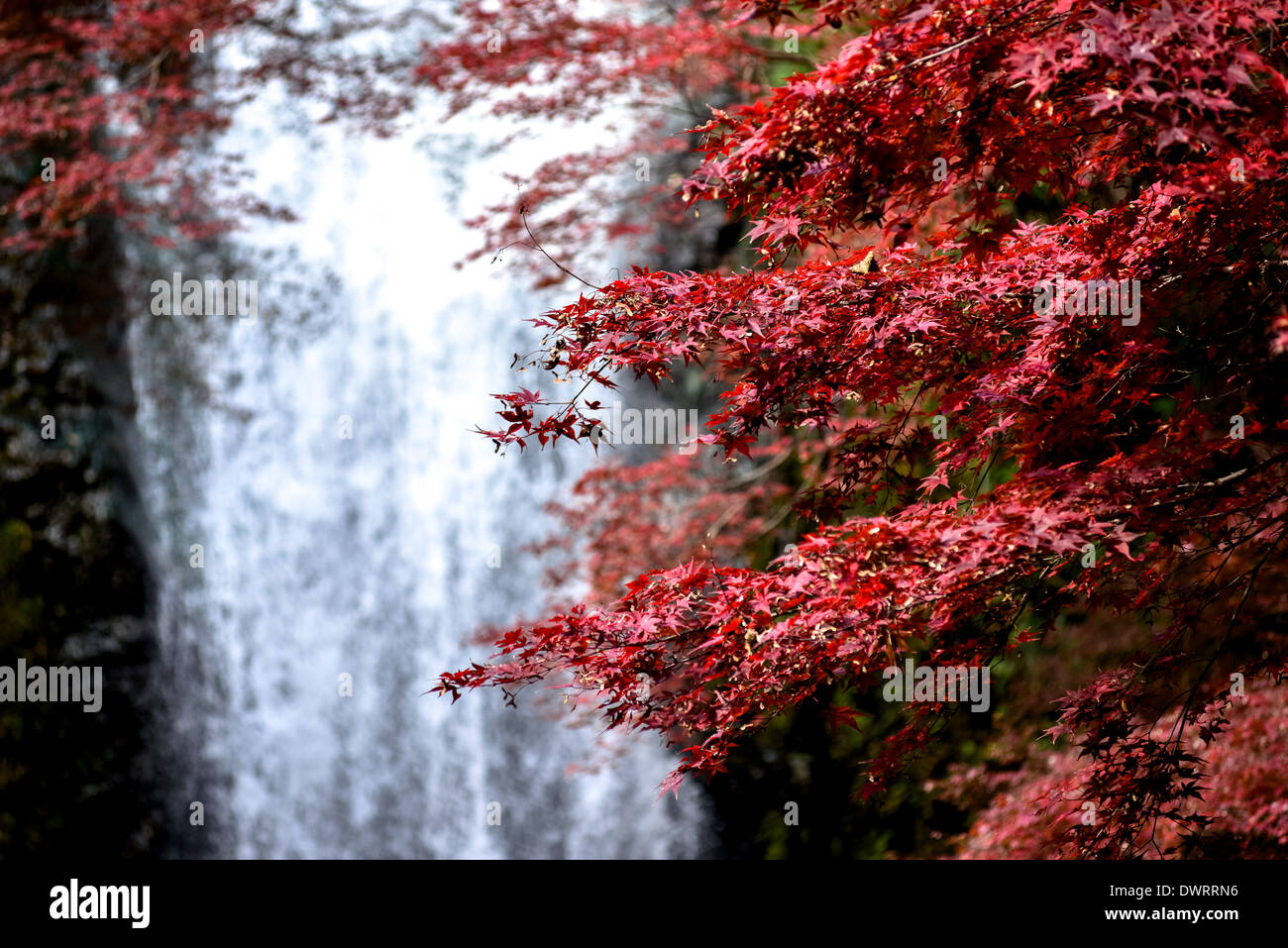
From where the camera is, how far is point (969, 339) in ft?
9.70

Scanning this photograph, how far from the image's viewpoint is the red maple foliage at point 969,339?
2484 millimetres

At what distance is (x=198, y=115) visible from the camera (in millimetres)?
8203

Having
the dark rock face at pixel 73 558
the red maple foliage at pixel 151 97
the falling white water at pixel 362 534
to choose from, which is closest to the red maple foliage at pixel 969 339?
the falling white water at pixel 362 534

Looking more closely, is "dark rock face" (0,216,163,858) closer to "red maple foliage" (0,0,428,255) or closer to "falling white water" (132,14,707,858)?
"falling white water" (132,14,707,858)

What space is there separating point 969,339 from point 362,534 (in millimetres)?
6781

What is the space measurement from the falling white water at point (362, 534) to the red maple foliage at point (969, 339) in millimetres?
5604

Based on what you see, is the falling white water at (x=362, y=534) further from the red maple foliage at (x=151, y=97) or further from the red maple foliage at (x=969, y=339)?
the red maple foliage at (x=969, y=339)

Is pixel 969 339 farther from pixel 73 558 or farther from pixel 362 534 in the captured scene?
pixel 73 558

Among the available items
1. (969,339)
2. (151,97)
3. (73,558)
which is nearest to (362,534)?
(73,558)

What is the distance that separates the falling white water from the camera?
8594 millimetres

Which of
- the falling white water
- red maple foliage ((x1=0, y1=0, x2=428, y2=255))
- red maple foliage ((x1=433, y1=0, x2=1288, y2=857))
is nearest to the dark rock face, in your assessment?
the falling white water

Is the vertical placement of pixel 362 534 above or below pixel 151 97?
below

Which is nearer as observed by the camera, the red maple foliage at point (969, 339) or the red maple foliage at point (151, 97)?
the red maple foliage at point (969, 339)

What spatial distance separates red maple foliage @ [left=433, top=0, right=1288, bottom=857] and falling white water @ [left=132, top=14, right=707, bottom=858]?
5604 millimetres
